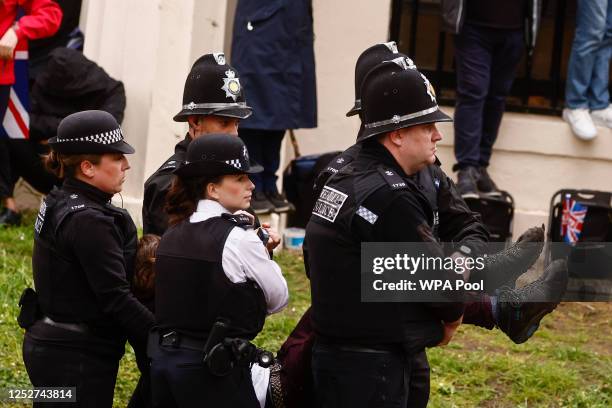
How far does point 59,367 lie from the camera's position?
5156mm

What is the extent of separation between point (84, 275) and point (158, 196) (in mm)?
535

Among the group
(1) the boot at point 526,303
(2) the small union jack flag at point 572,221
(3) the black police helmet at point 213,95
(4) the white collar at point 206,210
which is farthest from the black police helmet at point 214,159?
(2) the small union jack flag at point 572,221

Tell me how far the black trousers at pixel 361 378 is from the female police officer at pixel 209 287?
0.30 meters

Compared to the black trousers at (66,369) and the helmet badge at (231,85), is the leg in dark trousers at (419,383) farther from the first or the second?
the helmet badge at (231,85)

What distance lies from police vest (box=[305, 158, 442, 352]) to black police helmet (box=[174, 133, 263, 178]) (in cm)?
43

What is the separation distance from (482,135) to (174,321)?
5.25m

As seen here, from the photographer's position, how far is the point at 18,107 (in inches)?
365

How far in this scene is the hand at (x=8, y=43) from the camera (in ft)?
29.4

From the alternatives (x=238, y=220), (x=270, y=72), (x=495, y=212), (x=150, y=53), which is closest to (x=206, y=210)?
(x=238, y=220)

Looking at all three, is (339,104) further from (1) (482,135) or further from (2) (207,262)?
(2) (207,262)

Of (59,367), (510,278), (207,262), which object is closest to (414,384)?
(510,278)

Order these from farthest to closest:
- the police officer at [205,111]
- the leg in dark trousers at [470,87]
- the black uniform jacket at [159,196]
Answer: the leg in dark trousers at [470,87] → the police officer at [205,111] → the black uniform jacket at [159,196]

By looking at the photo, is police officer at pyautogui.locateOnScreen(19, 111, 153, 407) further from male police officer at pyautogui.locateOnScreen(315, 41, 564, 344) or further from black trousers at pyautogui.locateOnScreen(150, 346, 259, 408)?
male police officer at pyautogui.locateOnScreen(315, 41, 564, 344)

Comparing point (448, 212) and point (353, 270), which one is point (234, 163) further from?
point (448, 212)
